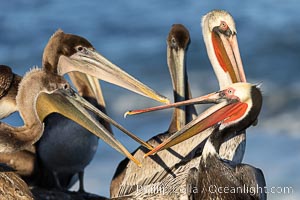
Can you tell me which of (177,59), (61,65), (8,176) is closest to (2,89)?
(61,65)

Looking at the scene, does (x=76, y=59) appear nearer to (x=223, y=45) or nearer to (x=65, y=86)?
(x=223, y=45)

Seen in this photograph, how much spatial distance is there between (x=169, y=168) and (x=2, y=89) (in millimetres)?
1703

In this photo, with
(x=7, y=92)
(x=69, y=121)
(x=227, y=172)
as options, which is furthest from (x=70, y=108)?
(x=69, y=121)

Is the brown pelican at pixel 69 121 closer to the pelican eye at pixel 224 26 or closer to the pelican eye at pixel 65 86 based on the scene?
the pelican eye at pixel 224 26

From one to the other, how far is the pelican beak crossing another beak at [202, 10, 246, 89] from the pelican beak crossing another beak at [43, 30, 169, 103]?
0.99m

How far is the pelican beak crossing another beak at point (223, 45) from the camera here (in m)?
11.0

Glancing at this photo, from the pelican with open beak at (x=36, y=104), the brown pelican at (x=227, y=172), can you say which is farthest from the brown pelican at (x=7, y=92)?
the brown pelican at (x=227, y=172)

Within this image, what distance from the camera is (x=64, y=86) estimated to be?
8922 millimetres

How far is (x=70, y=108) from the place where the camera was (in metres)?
9.01

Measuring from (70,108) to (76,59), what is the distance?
2.19 m

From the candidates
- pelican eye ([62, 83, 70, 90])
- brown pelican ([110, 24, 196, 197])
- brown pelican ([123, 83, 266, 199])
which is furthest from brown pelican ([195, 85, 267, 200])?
brown pelican ([110, 24, 196, 197])

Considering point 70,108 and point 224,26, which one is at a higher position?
point 224,26

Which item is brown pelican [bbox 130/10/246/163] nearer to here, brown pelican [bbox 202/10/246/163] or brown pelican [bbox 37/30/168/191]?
brown pelican [bbox 202/10/246/163]

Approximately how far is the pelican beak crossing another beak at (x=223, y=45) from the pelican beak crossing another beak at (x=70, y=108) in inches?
86.2
